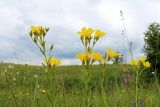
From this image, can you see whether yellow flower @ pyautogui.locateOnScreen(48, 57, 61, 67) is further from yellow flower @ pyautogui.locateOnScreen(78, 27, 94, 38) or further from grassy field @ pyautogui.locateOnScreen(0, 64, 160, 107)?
yellow flower @ pyautogui.locateOnScreen(78, 27, 94, 38)

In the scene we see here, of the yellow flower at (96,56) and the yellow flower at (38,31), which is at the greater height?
the yellow flower at (38,31)

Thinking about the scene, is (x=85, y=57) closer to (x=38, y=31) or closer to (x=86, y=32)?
(x=86, y=32)

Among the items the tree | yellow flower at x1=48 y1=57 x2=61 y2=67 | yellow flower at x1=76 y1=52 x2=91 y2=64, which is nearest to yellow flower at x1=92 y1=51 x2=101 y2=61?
yellow flower at x1=76 y1=52 x2=91 y2=64

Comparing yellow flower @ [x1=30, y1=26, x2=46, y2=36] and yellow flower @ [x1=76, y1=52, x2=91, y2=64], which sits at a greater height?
yellow flower @ [x1=30, y1=26, x2=46, y2=36]

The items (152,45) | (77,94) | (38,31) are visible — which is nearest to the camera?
(38,31)

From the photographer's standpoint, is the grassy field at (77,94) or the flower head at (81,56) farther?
the grassy field at (77,94)

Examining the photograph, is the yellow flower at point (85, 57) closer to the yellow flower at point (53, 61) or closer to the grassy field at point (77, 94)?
the grassy field at point (77, 94)

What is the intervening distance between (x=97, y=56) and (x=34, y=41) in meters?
0.43

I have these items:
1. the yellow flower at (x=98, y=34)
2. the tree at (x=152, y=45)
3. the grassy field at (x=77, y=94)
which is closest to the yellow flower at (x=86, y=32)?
the yellow flower at (x=98, y=34)

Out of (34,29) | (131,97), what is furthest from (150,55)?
(34,29)

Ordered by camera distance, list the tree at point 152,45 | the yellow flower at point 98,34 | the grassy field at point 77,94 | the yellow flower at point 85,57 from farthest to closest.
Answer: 1. the tree at point 152,45
2. the grassy field at point 77,94
3. the yellow flower at point 98,34
4. the yellow flower at point 85,57

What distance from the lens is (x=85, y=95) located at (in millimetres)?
1959

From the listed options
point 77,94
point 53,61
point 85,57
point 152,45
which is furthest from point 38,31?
point 152,45

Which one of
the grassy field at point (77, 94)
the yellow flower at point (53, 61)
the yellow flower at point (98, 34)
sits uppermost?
the yellow flower at point (98, 34)
